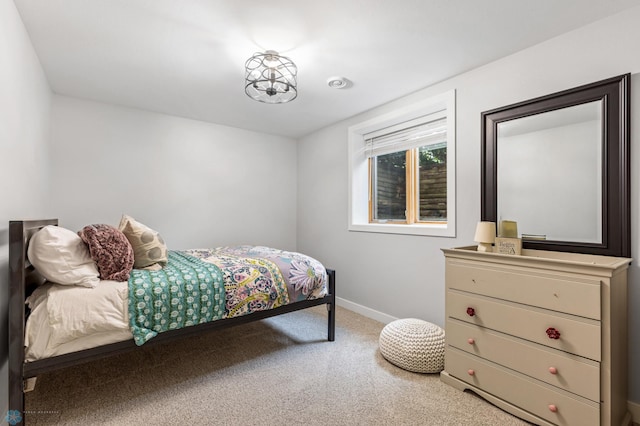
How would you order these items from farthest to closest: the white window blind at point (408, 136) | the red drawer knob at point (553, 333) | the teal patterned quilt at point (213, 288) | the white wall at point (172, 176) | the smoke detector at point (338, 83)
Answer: the white wall at point (172, 176) < the white window blind at point (408, 136) < the smoke detector at point (338, 83) < the teal patterned quilt at point (213, 288) < the red drawer knob at point (553, 333)

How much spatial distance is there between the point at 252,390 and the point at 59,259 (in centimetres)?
136

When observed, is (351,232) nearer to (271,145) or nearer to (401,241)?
(401,241)

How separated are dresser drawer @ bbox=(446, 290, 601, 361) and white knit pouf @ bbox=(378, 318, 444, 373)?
281mm

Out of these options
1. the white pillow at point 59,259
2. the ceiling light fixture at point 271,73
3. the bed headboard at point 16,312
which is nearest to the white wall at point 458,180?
the ceiling light fixture at point 271,73

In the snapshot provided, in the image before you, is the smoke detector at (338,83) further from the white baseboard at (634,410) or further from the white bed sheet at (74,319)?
the white baseboard at (634,410)

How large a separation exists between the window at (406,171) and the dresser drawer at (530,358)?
877 mm

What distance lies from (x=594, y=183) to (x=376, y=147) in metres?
2.00

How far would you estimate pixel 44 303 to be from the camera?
1562 mm

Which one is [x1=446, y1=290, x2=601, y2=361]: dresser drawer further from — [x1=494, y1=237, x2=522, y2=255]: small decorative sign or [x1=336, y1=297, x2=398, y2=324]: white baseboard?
[x1=336, y1=297, x2=398, y2=324]: white baseboard

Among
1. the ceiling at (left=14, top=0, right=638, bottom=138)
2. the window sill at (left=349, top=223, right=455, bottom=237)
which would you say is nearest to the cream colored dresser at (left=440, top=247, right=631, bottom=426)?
the window sill at (left=349, top=223, right=455, bottom=237)

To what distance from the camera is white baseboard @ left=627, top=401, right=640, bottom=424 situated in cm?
168

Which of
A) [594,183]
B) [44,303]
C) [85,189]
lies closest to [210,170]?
[85,189]

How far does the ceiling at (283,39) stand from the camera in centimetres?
172

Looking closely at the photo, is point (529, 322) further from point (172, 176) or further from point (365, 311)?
point (172, 176)
